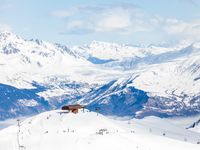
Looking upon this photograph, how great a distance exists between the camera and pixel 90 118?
650ft

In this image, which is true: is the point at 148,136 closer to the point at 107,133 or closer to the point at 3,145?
the point at 107,133

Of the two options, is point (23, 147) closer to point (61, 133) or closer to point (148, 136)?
point (61, 133)

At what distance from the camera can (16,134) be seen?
18825 cm

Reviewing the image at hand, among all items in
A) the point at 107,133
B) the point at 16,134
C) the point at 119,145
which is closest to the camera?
the point at 119,145

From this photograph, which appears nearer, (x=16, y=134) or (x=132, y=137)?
(x=132, y=137)

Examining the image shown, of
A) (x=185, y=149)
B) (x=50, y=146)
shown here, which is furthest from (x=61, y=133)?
(x=185, y=149)

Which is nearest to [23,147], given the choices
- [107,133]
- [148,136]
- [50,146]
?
[50,146]

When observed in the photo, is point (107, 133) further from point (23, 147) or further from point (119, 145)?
point (23, 147)

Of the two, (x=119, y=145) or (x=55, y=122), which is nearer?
(x=119, y=145)

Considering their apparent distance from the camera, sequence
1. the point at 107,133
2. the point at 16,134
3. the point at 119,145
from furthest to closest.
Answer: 1. the point at 16,134
2. the point at 107,133
3. the point at 119,145

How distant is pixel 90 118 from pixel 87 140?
99.7ft

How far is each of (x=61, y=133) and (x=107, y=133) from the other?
13.9m

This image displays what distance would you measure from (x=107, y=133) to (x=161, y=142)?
51.1 feet

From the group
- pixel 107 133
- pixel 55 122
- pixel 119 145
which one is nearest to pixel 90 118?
pixel 55 122
